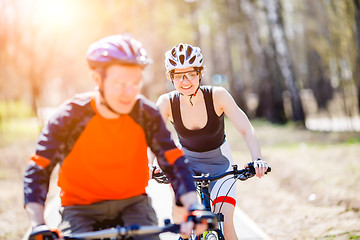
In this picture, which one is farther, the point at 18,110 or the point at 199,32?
the point at 18,110

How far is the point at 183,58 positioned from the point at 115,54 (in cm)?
161

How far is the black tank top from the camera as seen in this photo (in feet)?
13.8

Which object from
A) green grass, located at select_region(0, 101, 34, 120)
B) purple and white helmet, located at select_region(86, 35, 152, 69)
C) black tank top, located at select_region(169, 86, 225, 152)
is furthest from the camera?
green grass, located at select_region(0, 101, 34, 120)

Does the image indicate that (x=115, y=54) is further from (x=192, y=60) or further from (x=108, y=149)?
(x=192, y=60)

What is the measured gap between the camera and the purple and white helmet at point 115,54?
2.68m

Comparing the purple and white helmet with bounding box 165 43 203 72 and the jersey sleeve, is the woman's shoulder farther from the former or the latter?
the jersey sleeve

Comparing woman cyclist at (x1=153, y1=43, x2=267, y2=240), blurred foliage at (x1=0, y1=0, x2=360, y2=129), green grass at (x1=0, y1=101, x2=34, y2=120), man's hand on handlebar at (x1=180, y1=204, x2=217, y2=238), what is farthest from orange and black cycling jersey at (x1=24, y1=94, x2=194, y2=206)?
green grass at (x1=0, y1=101, x2=34, y2=120)

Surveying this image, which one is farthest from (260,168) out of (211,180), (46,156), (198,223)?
(46,156)

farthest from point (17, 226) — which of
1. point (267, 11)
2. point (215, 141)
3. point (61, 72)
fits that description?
point (61, 72)

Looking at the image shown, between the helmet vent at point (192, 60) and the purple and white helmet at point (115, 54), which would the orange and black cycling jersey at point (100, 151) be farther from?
the helmet vent at point (192, 60)

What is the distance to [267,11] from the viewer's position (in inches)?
777

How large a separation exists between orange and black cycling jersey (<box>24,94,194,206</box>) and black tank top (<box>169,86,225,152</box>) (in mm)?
1362

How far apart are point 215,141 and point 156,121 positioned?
5.07ft

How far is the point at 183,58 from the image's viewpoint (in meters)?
4.24
